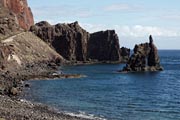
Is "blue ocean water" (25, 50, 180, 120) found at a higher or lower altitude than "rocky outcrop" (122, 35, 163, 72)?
lower

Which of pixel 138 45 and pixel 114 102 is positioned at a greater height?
pixel 138 45

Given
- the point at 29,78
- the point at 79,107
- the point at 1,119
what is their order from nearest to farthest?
the point at 1,119, the point at 79,107, the point at 29,78

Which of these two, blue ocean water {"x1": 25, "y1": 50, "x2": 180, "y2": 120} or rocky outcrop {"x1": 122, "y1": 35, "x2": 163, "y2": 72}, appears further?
rocky outcrop {"x1": 122, "y1": 35, "x2": 163, "y2": 72}

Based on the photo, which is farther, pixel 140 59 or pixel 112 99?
pixel 140 59

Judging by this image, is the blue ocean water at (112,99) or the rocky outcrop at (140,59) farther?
the rocky outcrop at (140,59)

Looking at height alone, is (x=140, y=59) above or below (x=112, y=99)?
above

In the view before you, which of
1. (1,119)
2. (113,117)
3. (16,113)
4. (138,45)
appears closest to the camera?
(1,119)

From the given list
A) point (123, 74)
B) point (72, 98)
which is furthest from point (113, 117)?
point (123, 74)

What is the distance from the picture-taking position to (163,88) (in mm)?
130125

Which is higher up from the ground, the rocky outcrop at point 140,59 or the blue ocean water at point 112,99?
the rocky outcrop at point 140,59

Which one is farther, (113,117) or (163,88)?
(163,88)

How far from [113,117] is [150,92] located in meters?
44.4

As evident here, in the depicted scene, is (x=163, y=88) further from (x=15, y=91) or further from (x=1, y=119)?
(x=1, y=119)

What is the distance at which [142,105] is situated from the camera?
3565 inches
